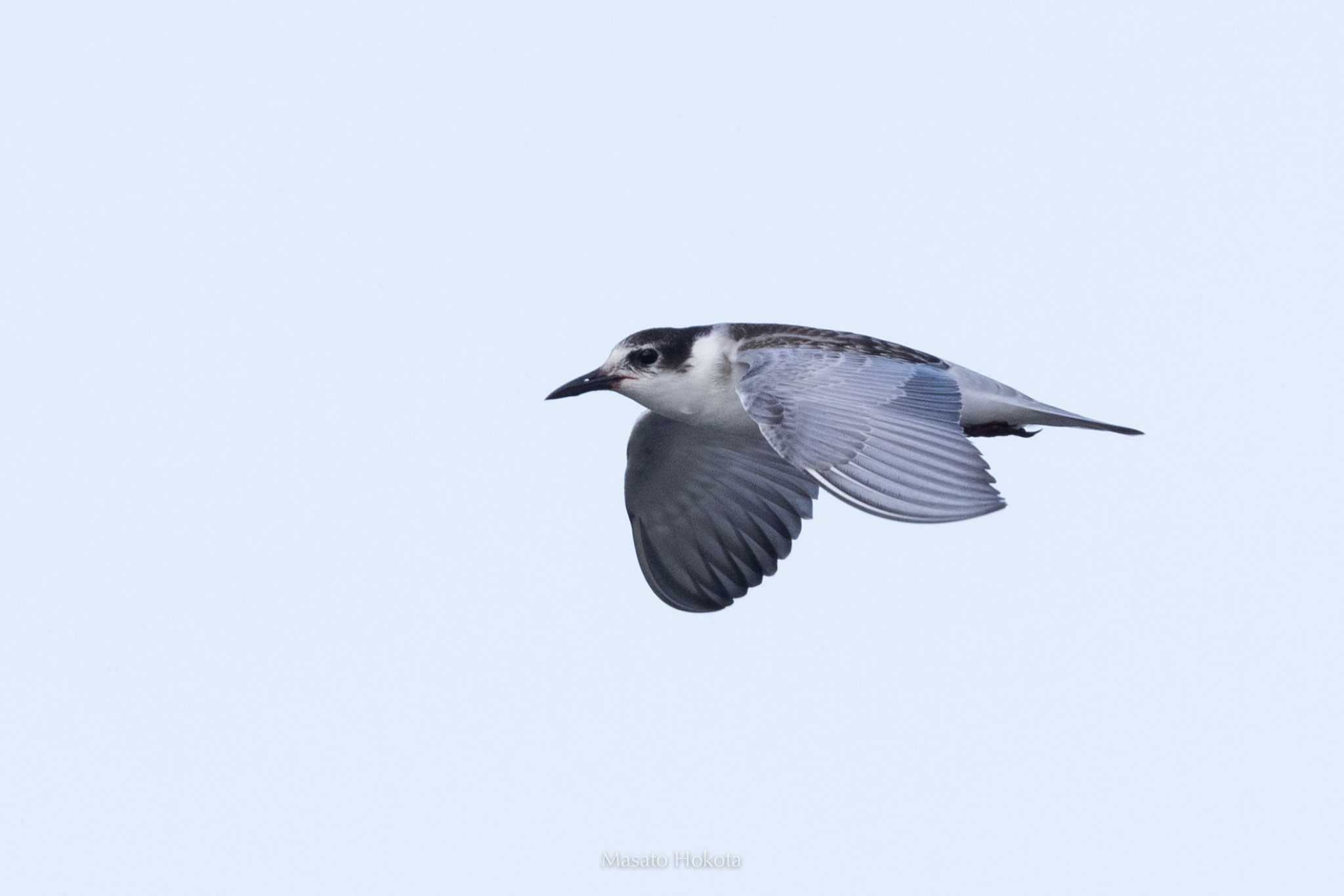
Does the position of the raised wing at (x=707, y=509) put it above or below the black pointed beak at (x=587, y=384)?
below

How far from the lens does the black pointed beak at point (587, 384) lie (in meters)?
7.46

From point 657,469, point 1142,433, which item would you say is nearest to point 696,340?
point 657,469

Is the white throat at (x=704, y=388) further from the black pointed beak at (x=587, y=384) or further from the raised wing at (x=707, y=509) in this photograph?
the raised wing at (x=707, y=509)

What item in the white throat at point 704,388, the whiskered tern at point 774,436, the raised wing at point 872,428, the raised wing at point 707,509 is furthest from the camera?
the raised wing at point 707,509

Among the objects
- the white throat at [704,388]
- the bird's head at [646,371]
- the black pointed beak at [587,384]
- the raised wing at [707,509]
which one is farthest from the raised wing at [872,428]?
the raised wing at [707,509]

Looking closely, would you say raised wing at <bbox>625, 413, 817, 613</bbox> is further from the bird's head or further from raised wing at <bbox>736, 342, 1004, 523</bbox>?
raised wing at <bbox>736, 342, 1004, 523</bbox>

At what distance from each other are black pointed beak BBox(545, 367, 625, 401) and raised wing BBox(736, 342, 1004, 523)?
2.36 feet

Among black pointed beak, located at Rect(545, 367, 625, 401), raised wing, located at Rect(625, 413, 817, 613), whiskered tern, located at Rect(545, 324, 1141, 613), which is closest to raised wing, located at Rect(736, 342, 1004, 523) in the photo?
whiskered tern, located at Rect(545, 324, 1141, 613)

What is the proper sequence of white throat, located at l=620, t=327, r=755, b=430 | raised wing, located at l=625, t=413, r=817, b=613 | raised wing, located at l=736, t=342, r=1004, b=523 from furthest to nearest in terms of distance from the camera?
raised wing, located at l=625, t=413, r=817, b=613, white throat, located at l=620, t=327, r=755, b=430, raised wing, located at l=736, t=342, r=1004, b=523

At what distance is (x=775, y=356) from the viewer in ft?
22.6

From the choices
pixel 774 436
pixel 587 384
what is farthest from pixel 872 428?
pixel 587 384

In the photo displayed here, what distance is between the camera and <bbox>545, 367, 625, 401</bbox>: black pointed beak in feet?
24.5

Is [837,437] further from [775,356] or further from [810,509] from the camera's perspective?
[810,509]

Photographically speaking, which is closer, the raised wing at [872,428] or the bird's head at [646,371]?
the raised wing at [872,428]
